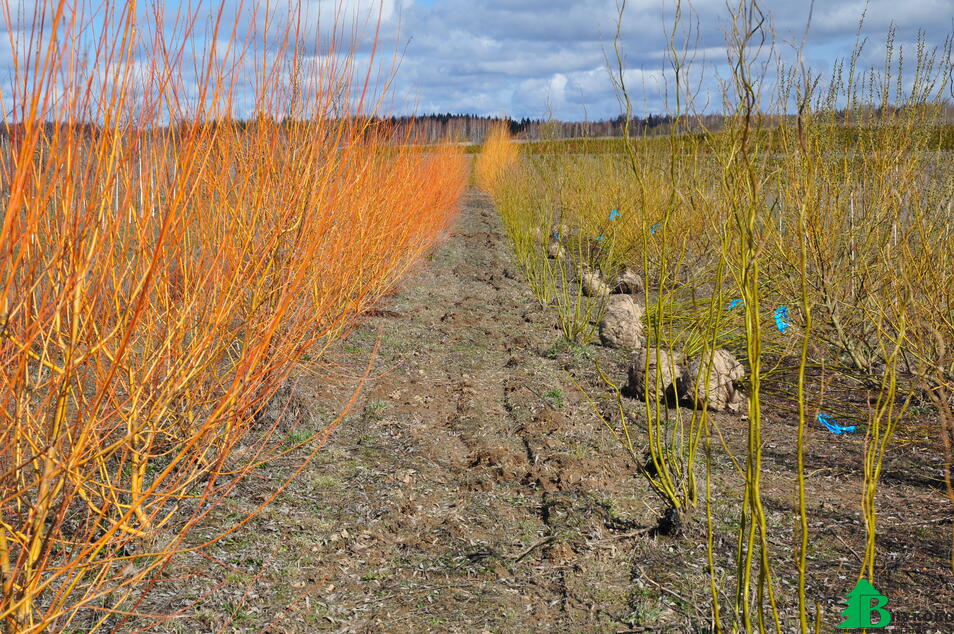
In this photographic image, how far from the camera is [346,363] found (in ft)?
18.3

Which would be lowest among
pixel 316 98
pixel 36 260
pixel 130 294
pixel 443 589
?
pixel 443 589

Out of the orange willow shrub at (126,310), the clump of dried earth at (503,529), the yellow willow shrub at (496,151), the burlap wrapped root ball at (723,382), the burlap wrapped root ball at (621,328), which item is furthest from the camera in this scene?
the yellow willow shrub at (496,151)

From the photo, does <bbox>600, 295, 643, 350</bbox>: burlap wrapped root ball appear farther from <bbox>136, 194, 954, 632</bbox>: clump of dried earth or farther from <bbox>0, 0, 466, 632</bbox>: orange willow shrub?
<bbox>0, 0, 466, 632</bbox>: orange willow shrub

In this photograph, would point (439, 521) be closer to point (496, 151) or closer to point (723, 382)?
point (723, 382)

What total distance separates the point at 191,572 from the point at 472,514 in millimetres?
1219

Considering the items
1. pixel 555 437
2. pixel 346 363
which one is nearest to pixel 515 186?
pixel 346 363

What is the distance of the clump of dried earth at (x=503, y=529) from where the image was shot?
2.62 metres

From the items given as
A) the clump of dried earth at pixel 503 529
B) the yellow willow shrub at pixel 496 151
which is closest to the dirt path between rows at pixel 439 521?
the clump of dried earth at pixel 503 529

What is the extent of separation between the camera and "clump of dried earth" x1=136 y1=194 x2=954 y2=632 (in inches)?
103

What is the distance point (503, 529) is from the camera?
3230 mm

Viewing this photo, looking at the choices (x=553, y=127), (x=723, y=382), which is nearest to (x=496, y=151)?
(x=553, y=127)

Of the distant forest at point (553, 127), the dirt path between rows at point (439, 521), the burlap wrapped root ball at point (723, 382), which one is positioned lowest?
the dirt path between rows at point (439, 521)

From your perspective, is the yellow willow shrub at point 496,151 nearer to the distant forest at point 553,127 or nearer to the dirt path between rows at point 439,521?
the distant forest at point 553,127

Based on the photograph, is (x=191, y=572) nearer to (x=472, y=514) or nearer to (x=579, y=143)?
(x=472, y=514)
